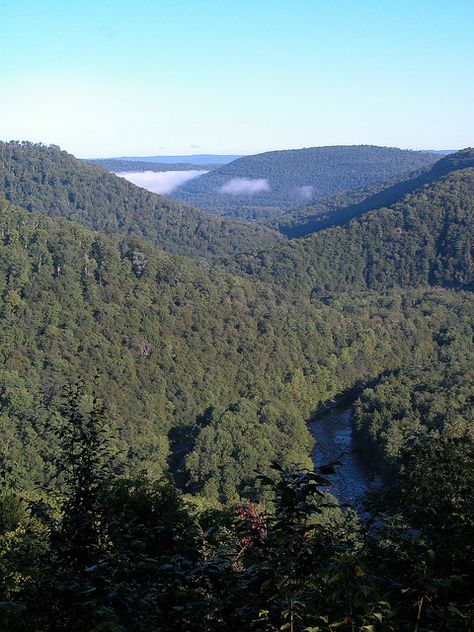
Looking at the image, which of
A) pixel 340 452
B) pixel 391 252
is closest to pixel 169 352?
pixel 340 452

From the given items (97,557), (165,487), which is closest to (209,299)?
(165,487)

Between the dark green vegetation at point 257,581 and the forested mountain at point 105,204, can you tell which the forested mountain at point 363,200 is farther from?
the dark green vegetation at point 257,581

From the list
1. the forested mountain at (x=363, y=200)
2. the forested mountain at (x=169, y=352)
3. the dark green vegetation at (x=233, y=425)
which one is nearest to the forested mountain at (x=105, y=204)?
the forested mountain at (x=363, y=200)

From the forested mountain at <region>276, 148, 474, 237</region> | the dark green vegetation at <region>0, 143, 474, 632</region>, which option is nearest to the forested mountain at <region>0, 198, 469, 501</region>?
the dark green vegetation at <region>0, 143, 474, 632</region>

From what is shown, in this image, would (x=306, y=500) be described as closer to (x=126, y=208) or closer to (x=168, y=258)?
(x=168, y=258)

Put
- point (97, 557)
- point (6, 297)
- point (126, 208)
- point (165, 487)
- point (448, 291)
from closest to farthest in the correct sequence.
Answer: point (97, 557), point (165, 487), point (6, 297), point (448, 291), point (126, 208)

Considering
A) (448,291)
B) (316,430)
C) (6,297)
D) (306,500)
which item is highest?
(306,500)

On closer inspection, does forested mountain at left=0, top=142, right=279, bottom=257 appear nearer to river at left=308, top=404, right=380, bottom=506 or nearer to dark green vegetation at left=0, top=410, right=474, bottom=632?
river at left=308, top=404, right=380, bottom=506
